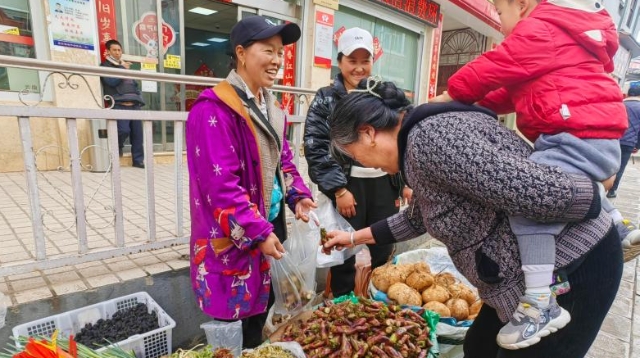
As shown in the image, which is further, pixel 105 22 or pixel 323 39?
pixel 323 39

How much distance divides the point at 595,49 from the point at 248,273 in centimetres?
173

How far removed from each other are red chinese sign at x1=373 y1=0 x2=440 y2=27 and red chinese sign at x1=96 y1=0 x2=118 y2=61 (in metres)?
5.28

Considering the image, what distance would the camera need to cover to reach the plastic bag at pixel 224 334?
6.02 feet

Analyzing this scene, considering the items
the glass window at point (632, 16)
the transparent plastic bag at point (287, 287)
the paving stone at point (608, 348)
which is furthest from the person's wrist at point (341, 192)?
the glass window at point (632, 16)

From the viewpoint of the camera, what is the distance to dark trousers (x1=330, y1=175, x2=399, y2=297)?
2484 mm

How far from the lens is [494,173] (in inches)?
40.1

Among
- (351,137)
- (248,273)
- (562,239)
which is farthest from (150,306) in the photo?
(562,239)

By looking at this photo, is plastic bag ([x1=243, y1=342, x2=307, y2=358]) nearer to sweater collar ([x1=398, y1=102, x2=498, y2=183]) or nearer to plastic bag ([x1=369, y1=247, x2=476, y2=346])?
plastic bag ([x1=369, y1=247, x2=476, y2=346])

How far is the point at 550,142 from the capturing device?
130 centimetres

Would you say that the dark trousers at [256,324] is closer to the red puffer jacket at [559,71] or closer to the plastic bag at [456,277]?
the plastic bag at [456,277]

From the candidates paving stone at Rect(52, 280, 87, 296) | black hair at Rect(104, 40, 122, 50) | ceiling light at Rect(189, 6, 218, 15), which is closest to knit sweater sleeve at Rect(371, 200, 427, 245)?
paving stone at Rect(52, 280, 87, 296)

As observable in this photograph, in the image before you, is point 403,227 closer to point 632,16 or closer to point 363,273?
point 363,273

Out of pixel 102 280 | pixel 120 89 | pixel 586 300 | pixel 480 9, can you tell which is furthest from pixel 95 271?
pixel 480 9

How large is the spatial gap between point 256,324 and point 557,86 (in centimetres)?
185
